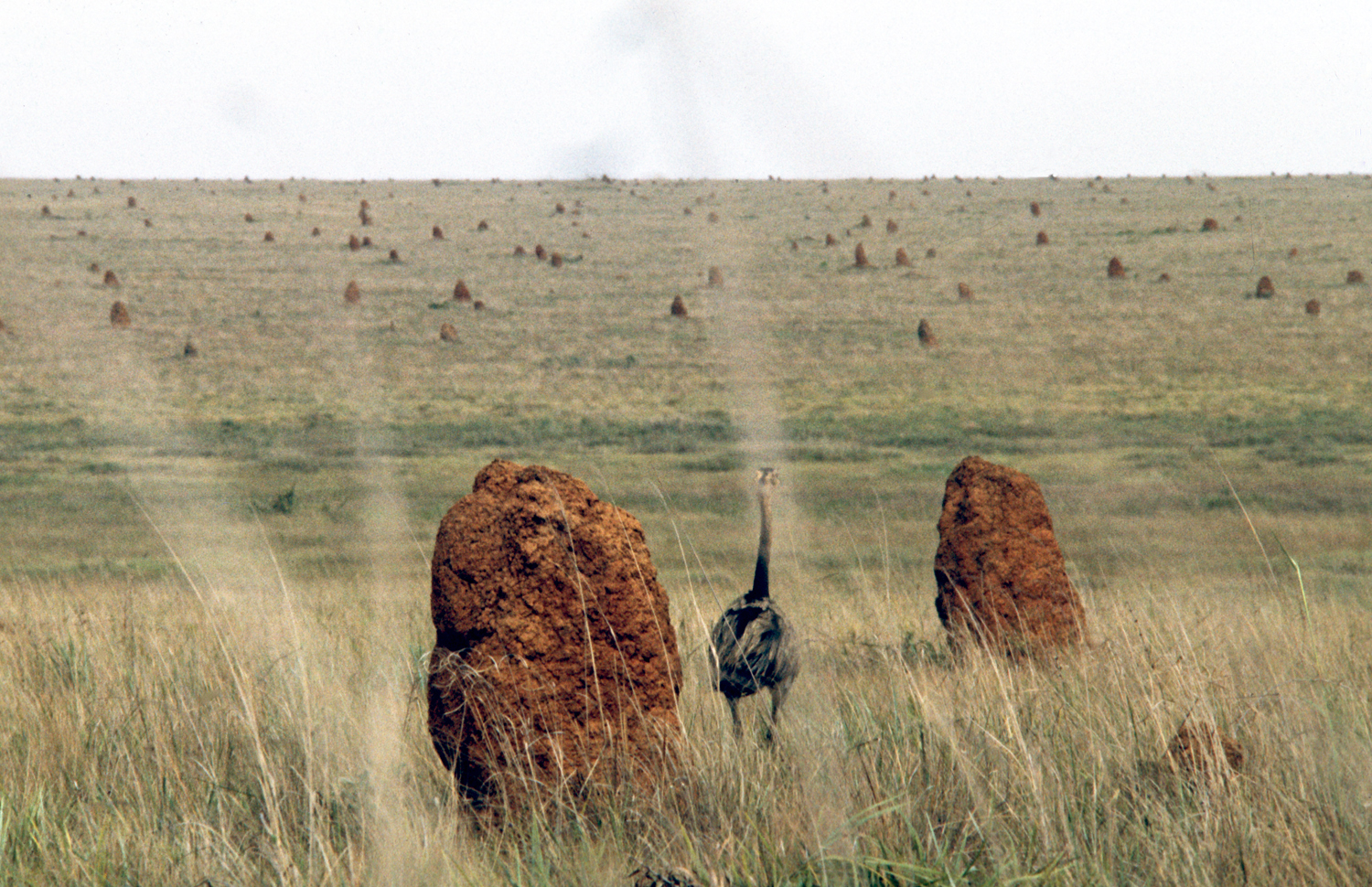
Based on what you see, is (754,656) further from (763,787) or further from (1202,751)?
(1202,751)

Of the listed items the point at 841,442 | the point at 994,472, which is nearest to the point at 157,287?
the point at 841,442

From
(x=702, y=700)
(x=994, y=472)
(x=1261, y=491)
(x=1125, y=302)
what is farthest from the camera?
(x=1125, y=302)

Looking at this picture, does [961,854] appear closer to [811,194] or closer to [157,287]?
[157,287]

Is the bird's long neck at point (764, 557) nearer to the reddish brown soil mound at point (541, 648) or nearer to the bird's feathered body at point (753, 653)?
the bird's feathered body at point (753, 653)

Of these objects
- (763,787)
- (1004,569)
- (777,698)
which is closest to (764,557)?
(777,698)

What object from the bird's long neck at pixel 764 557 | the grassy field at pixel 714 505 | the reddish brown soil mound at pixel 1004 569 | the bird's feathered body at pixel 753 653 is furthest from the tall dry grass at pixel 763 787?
the reddish brown soil mound at pixel 1004 569

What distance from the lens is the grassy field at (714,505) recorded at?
12.2ft

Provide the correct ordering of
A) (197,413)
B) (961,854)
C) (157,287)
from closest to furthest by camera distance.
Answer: (961,854) → (197,413) → (157,287)

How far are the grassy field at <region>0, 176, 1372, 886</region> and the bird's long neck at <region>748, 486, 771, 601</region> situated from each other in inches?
15.6

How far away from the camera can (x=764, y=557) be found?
5660 mm

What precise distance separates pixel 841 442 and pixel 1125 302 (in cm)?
1459

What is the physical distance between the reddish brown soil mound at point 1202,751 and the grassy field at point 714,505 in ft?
0.29

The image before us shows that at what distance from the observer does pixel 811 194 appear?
5581 centimetres

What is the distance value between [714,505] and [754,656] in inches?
423
